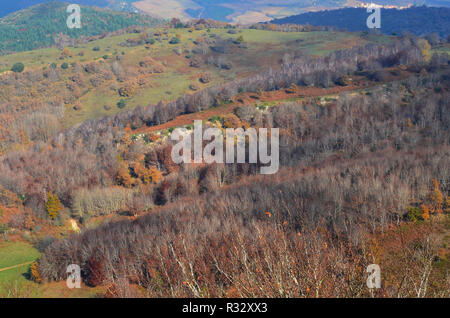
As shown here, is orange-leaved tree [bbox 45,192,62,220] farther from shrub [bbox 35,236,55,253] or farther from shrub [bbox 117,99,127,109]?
shrub [bbox 117,99,127,109]

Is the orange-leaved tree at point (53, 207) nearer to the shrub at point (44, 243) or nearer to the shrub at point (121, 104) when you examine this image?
the shrub at point (44, 243)

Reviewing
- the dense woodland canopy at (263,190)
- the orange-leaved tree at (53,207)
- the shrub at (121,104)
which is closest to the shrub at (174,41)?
the dense woodland canopy at (263,190)

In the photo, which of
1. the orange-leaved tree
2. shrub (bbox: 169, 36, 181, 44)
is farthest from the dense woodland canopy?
shrub (bbox: 169, 36, 181, 44)

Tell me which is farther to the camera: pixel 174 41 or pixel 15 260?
pixel 174 41

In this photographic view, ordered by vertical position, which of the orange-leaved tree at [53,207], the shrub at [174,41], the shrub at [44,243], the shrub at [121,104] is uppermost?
the shrub at [174,41]

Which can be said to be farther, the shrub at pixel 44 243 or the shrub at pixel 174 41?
the shrub at pixel 174 41

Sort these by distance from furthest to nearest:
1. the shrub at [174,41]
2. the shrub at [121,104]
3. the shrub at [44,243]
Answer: the shrub at [174,41]
the shrub at [121,104]
the shrub at [44,243]

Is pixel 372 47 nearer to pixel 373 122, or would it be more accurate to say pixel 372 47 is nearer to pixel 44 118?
pixel 373 122

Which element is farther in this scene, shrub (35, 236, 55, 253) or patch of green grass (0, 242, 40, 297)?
shrub (35, 236, 55, 253)

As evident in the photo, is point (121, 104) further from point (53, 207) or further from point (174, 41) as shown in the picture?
point (53, 207)

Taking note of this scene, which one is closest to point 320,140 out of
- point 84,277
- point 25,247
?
point 84,277

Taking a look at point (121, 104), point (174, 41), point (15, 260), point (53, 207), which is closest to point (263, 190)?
point (15, 260)
